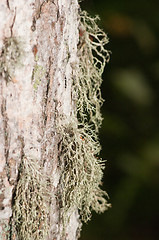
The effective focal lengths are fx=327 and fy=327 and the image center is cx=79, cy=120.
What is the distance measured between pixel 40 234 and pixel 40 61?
0.43 meters

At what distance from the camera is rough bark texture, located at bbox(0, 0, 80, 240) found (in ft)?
2.35

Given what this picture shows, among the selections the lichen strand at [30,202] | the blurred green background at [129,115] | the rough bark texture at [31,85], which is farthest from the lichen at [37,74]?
the blurred green background at [129,115]

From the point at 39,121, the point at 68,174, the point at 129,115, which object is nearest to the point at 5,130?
the point at 39,121

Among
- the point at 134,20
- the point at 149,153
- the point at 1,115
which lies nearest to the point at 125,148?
the point at 149,153

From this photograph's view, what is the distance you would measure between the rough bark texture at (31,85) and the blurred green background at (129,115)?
3.76 ft

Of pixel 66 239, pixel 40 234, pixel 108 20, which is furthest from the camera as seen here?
pixel 108 20

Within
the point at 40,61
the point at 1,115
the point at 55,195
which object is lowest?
the point at 55,195

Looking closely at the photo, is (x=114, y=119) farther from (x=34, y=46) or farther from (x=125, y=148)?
(x=34, y=46)

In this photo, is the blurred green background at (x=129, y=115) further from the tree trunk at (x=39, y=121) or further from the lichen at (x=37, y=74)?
the lichen at (x=37, y=74)

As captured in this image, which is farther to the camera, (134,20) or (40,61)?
(134,20)

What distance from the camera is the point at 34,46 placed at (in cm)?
75

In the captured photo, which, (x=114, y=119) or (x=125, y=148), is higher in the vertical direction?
(x=114, y=119)

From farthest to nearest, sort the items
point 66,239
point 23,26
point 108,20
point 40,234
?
1. point 108,20
2. point 66,239
3. point 40,234
4. point 23,26

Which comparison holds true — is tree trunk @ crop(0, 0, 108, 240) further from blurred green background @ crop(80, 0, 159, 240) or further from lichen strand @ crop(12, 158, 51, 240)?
blurred green background @ crop(80, 0, 159, 240)
